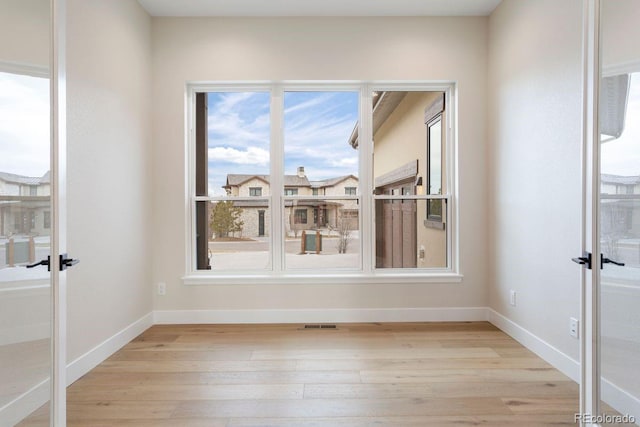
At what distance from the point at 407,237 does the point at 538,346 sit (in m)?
1.48

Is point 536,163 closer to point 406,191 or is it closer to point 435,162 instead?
point 435,162

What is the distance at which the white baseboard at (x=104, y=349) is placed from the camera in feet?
8.66

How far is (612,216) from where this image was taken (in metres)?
1.79

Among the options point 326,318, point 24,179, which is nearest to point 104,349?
point 24,179

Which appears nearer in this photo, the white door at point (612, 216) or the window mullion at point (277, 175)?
the white door at point (612, 216)

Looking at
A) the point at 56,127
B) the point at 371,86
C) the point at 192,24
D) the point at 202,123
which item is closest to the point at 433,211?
the point at 371,86

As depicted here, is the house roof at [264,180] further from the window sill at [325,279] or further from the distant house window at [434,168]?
the distant house window at [434,168]

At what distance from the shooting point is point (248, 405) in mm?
2299

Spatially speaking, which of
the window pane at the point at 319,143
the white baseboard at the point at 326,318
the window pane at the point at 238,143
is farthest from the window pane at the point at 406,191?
the window pane at the point at 238,143

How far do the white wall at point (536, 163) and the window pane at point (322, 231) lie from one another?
1.37m

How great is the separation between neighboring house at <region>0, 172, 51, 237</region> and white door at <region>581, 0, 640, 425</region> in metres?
2.50

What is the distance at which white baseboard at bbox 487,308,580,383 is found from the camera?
8.70 ft

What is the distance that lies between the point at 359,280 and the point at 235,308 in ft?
4.11

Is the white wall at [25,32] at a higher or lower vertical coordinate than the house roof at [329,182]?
higher
